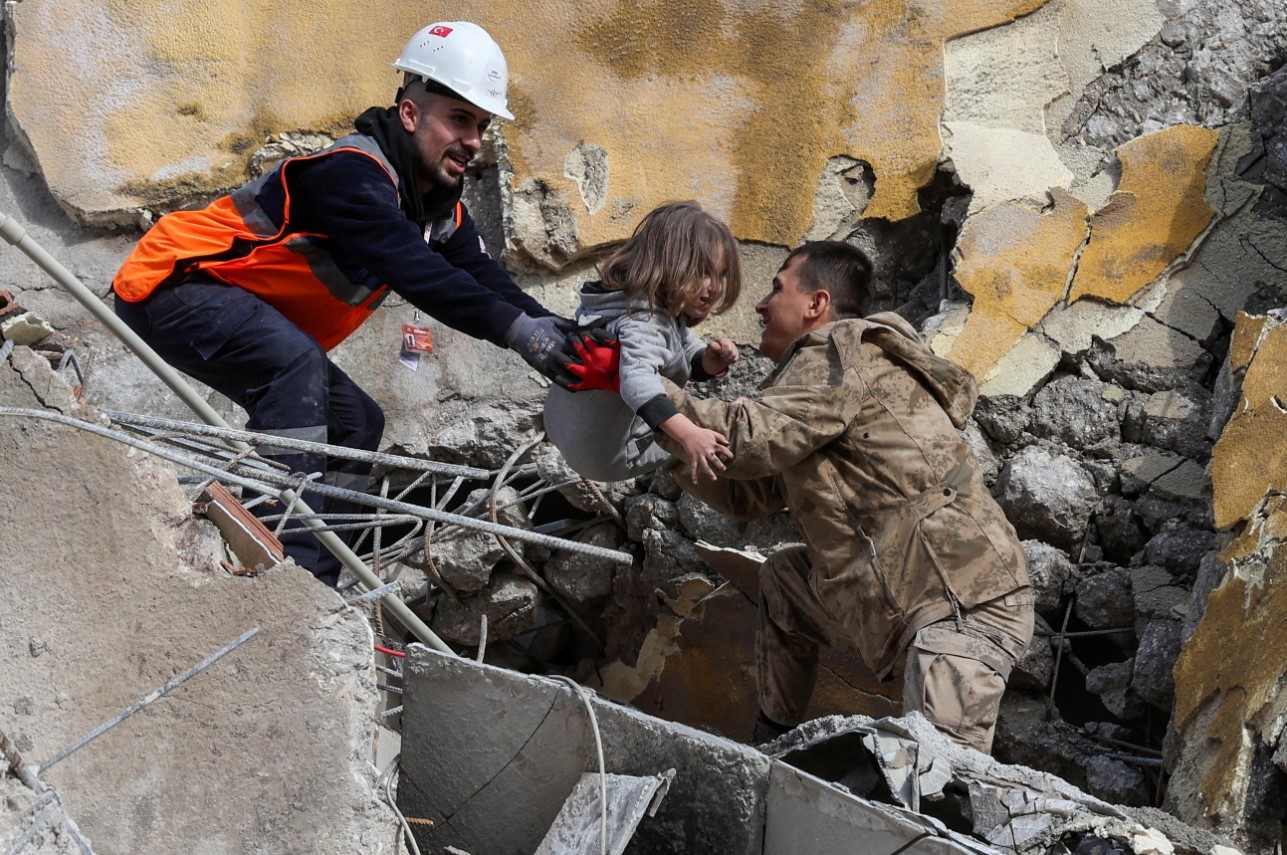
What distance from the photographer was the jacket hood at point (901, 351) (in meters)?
3.19

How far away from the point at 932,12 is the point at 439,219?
181cm

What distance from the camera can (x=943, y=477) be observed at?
320 cm

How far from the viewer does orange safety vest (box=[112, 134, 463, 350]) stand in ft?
11.4

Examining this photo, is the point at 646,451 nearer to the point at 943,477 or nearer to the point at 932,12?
the point at 943,477

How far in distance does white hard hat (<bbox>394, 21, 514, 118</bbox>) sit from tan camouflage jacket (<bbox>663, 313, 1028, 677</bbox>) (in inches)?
42.1

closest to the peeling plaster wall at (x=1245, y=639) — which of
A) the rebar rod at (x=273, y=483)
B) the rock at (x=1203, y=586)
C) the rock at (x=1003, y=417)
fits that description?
the rock at (x=1203, y=586)

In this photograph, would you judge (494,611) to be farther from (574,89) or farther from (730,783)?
(730,783)

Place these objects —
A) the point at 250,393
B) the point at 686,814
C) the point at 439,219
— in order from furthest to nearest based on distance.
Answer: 1. the point at 439,219
2. the point at 250,393
3. the point at 686,814

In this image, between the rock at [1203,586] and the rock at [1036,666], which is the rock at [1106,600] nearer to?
the rock at [1036,666]

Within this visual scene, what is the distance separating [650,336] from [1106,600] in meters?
1.51

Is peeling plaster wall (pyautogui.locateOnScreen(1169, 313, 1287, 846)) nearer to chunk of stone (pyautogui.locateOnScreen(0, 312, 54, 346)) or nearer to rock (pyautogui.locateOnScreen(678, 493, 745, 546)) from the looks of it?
rock (pyautogui.locateOnScreen(678, 493, 745, 546))

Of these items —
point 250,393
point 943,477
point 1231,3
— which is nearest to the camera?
point 943,477

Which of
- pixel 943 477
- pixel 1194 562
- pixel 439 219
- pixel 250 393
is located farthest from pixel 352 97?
pixel 1194 562

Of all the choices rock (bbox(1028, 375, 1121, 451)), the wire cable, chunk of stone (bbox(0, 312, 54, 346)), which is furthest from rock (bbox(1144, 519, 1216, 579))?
chunk of stone (bbox(0, 312, 54, 346))
